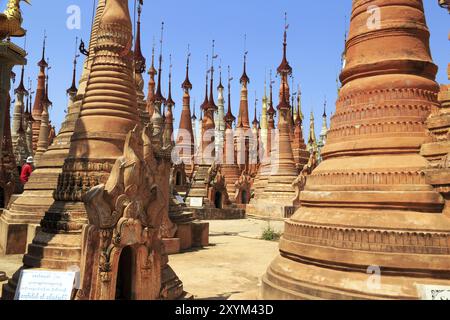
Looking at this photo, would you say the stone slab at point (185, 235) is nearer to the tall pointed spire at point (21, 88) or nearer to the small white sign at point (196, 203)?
the small white sign at point (196, 203)

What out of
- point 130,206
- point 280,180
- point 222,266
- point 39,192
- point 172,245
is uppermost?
point 280,180

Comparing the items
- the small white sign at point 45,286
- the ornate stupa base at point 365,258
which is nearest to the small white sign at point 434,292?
the ornate stupa base at point 365,258

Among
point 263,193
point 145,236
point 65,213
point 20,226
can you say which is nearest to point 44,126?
point 20,226

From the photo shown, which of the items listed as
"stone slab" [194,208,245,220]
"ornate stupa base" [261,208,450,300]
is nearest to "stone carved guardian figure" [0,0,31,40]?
"ornate stupa base" [261,208,450,300]

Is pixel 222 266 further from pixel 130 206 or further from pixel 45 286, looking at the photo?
pixel 45 286

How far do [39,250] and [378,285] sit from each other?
580 centimetres

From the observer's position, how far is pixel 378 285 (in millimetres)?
5430

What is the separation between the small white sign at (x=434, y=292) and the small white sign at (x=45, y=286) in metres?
4.61

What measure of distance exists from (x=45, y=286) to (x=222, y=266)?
6.74m

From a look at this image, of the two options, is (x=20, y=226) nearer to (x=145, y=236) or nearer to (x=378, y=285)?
(x=145, y=236)

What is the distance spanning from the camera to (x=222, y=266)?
37.3ft

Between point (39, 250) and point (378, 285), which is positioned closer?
point (378, 285)

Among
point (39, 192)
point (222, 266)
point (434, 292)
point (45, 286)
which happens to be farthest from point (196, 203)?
point (434, 292)

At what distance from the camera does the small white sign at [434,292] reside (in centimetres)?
470
